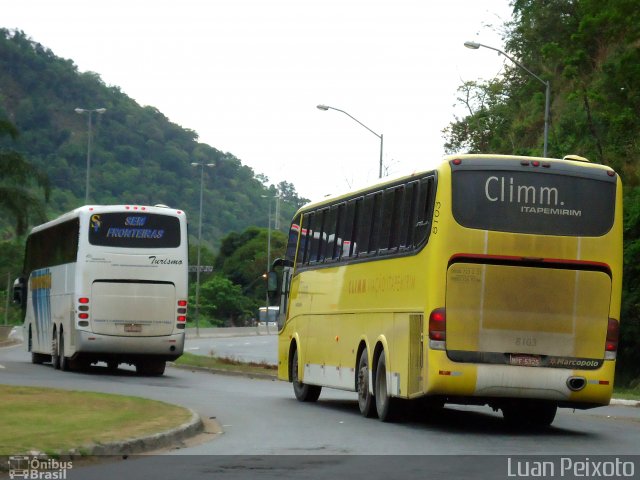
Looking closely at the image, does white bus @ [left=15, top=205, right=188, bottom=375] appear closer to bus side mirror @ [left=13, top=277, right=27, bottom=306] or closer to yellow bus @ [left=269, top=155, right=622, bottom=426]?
bus side mirror @ [left=13, top=277, right=27, bottom=306]

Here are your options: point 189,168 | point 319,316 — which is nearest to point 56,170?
point 189,168

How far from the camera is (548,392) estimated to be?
57.4ft

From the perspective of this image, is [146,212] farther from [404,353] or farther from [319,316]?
[404,353]

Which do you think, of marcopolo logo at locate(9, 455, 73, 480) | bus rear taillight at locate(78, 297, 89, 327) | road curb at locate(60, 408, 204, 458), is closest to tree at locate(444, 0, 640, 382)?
bus rear taillight at locate(78, 297, 89, 327)

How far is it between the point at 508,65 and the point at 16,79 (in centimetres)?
7949

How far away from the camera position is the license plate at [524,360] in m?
17.4

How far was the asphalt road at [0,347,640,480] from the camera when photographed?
12.8 metres

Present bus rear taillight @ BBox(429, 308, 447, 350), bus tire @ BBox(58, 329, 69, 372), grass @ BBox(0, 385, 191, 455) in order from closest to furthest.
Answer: grass @ BBox(0, 385, 191, 455) → bus rear taillight @ BBox(429, 308, 447, 350) → bus tire @ BBox(58, 329, 69, 372)

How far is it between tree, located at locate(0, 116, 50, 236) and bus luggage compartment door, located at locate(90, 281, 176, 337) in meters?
13.7

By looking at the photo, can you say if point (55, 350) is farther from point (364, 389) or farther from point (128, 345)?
point (364, 389)

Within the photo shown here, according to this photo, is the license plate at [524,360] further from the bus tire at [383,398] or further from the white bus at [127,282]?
the white bus at [127,282]
